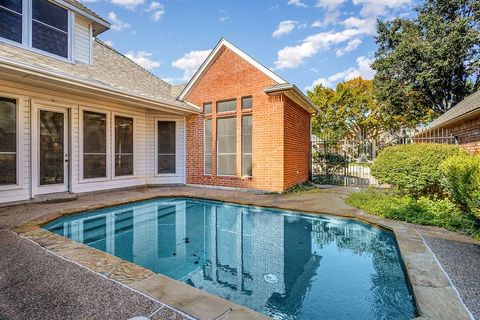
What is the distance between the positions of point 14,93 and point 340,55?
2375 cm

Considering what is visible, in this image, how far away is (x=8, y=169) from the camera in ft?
20.4

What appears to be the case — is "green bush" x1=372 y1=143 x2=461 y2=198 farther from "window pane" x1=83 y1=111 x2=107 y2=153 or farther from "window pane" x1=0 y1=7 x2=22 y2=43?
"window pane" x1=0 y1=7 x2=22 y2=43

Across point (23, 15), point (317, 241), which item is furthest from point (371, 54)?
point (23, 15)

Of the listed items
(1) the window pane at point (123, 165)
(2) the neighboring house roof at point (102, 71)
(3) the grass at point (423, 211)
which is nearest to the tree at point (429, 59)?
(3) the grass at point (423, 211)

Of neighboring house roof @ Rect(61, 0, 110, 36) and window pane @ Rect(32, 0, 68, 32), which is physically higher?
neighboring house roof @ Rect(61, 0, 110, 36)

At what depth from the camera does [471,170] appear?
14.8 feet

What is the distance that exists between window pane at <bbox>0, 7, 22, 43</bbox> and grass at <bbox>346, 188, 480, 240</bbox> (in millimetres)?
10011

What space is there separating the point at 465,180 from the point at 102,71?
1030 centimetres

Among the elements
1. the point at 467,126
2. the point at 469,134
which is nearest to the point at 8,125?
the point at 469,134

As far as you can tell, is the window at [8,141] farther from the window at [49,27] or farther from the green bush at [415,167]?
the green bush at [415,167]

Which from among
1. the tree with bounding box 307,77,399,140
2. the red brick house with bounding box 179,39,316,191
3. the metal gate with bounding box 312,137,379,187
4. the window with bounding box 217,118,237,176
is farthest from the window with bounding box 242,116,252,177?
A: the tree with bounding box 307,77,399,140

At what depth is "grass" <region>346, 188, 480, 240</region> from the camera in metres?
4.72

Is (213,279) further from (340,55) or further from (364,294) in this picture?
(340,55)

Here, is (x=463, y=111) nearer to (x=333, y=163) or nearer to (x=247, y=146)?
(x=333, y=163)
